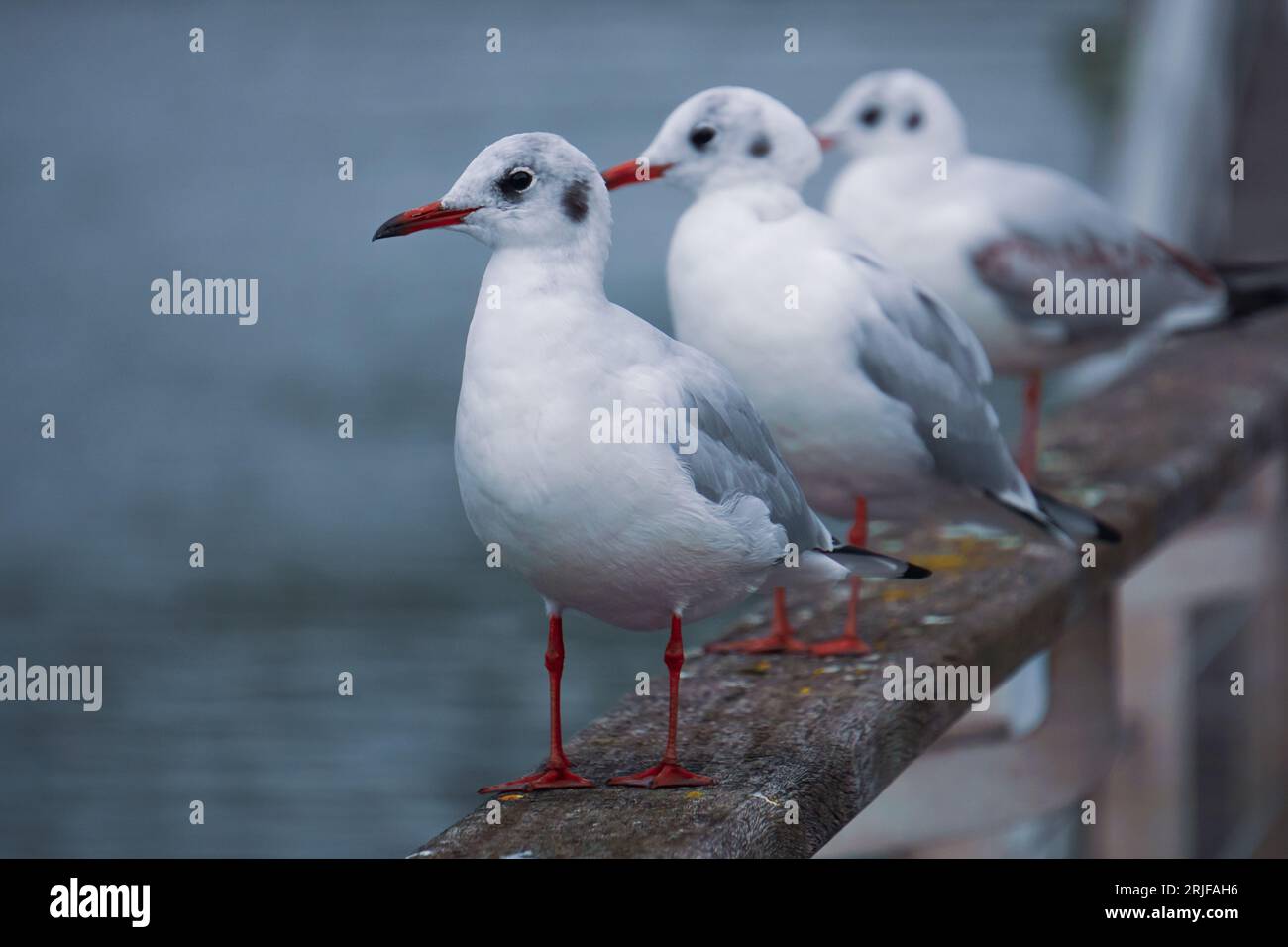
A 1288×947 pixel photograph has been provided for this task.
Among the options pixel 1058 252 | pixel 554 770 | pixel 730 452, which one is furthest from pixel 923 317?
pixel 1058 252

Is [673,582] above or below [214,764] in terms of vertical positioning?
above

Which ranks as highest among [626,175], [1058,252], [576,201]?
[1058,252]

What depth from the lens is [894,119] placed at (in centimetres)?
303

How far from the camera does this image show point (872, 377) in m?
2.26

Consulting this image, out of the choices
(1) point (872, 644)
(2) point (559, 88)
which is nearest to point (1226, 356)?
(1) point (872, 644)

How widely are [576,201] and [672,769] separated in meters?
0.59

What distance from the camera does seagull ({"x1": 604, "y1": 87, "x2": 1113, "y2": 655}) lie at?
2156 mm

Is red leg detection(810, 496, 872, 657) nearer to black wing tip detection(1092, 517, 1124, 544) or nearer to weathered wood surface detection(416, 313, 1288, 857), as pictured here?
weathered wood surface detection(416, 313, 1288, 857)
